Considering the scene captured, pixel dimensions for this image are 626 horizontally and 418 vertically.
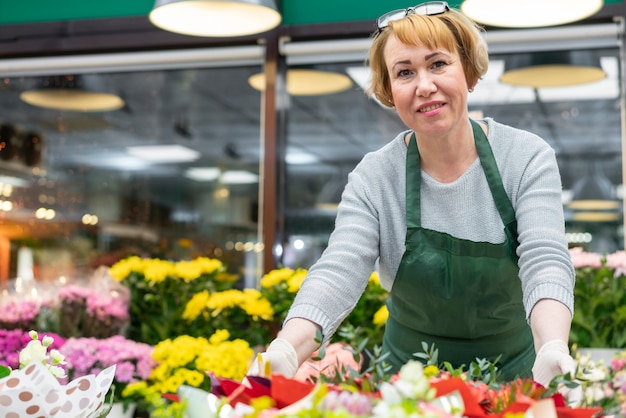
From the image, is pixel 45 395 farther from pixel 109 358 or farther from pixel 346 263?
pixel 109 358

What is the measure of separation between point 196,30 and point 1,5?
6.30 feet

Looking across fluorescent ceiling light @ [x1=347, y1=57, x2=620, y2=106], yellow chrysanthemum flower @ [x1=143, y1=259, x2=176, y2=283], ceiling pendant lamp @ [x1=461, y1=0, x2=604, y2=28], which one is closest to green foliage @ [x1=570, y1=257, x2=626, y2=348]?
ceiling pendant lamp @ [x1=461, y1=0, x2=604, y2=28]

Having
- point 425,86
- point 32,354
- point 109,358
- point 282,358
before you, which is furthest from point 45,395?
point 109,358

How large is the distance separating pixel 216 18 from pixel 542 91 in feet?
5.78

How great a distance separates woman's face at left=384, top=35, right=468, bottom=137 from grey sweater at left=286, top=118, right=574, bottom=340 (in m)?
0.16

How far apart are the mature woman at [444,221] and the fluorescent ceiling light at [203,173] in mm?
2776

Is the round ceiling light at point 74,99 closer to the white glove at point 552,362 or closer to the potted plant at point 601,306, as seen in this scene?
the potted plant at point 601,306

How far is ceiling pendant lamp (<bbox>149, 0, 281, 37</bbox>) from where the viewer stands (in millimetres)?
3082

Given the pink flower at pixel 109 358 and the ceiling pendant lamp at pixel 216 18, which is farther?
the ceiling pendant lamp at pixel 216 18

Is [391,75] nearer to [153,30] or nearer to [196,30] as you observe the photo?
[196,30]

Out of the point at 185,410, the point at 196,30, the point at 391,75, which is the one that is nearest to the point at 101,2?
the point at 196,30

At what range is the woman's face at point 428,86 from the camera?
1.52m

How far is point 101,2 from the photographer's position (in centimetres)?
441

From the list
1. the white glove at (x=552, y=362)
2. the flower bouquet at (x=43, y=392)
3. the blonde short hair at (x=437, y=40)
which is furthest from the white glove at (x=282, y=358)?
the blonde short hair at (x=437, y=40)
